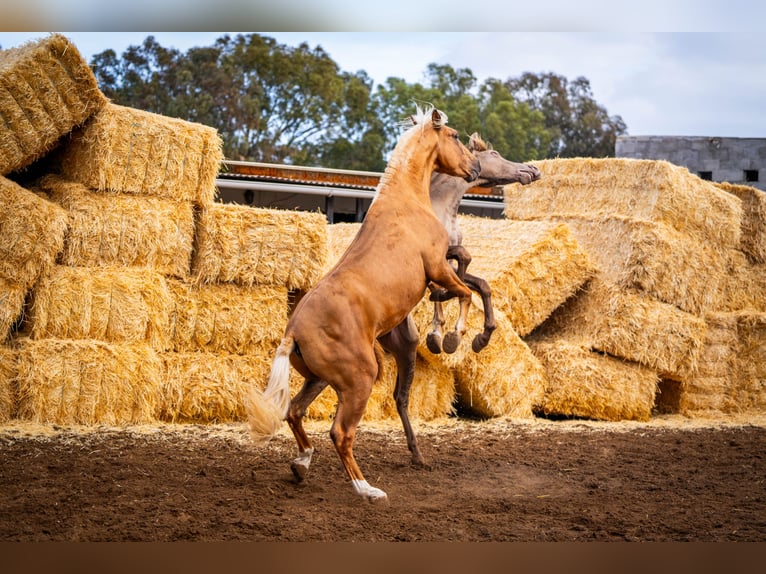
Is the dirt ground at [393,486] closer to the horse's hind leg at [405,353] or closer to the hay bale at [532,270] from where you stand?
the horse's hind leg at [405,353]

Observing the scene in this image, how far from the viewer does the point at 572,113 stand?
143ft

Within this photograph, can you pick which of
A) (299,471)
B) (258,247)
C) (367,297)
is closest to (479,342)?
(367,297)

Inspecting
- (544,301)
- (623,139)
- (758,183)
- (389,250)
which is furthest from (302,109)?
(389,250)

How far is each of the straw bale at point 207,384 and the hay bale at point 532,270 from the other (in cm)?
239

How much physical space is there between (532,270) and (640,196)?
1.54 meters

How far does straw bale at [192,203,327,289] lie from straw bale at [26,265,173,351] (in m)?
0.49

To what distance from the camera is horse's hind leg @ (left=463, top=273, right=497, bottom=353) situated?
18.7ft

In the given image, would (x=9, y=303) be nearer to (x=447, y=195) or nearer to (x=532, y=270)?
(x=447, y=195)

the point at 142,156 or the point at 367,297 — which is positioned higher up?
the point at 142,156

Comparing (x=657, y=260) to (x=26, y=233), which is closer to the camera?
(x=26, y=233)

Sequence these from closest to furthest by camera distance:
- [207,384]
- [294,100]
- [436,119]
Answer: [436,119] < [207,384] < [294,100]

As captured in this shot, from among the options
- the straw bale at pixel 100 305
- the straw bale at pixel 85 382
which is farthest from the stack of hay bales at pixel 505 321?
the straw bale at pixel 85 382

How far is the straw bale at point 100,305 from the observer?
6793mm

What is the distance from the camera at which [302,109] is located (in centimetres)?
3222
